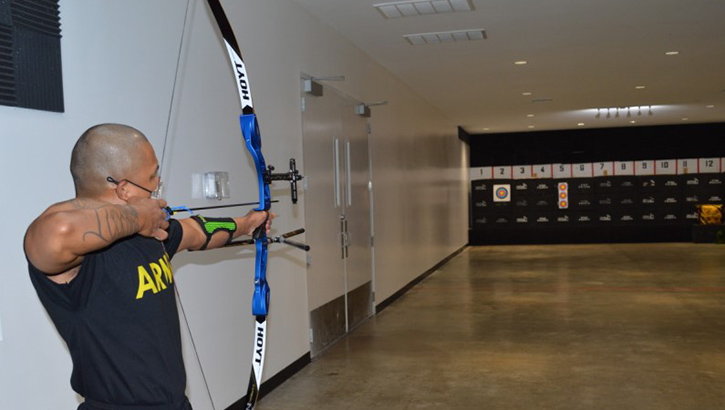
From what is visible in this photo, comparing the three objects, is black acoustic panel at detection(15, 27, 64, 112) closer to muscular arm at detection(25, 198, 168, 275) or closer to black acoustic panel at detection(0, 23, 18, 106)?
black acoustic panel at detection(0, 23, 18, 106)

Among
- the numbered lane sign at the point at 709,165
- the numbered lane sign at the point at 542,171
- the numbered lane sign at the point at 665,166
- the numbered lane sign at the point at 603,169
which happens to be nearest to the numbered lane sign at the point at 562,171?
the numbered lane sign at the point at 542,171

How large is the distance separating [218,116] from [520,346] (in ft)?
9.63

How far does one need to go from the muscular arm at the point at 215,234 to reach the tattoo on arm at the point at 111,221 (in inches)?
19.7

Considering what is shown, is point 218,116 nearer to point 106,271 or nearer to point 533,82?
point 106,271

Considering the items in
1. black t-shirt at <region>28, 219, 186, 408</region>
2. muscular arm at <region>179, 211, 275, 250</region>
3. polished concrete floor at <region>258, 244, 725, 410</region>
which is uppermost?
muscular arm at <region>179, 211, 275, 250</region>

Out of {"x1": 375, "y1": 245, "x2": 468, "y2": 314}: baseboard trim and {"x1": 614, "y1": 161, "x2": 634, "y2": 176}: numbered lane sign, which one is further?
{"x1": 614, "y1": 161, "x2": 634, "y2": 176}: numbered lane sign

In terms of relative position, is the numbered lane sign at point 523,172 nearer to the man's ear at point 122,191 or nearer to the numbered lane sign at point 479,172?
the numbered lane sign at point 479,172

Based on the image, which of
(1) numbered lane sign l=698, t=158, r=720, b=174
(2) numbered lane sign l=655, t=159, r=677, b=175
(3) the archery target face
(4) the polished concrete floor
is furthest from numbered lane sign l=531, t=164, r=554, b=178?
(4) the polished concrete floor

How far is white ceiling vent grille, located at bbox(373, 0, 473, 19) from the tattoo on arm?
12.9 ft

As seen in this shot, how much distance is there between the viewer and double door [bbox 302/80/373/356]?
5.13 meters

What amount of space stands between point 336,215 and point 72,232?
4.37 meters

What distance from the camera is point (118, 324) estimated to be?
1535 millimetres

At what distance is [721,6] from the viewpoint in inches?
217

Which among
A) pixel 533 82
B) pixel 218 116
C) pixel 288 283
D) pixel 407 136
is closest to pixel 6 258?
pixel 218 116
